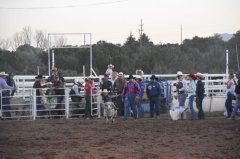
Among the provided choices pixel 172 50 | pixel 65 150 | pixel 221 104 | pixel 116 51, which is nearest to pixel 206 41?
pixel 172 50

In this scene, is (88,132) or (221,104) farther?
(221,104)

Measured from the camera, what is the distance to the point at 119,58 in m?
47.6

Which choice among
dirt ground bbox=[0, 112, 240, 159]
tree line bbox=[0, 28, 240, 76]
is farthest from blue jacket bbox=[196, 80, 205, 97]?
tree line bbox=[0, 28, 240, 76]

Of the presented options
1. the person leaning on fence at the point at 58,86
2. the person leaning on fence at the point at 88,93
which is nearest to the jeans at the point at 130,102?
the person leaning on fence at the point at 88,93

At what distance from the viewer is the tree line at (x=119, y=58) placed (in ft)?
151

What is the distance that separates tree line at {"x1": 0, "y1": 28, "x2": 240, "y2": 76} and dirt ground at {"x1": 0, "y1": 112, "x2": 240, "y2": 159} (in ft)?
81.4

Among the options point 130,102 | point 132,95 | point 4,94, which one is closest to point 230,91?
point 132,95

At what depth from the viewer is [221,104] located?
2486cm

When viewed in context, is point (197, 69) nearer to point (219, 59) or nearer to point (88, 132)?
point (219, 59)

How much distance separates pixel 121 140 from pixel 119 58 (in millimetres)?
34336

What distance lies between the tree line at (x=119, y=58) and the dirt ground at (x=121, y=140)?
81.4 ft

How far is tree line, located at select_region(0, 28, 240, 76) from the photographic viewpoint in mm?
46062

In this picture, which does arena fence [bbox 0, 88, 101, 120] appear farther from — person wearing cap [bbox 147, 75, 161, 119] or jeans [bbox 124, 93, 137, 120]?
person wearing cap [bbox 147, 75, 161, 119]

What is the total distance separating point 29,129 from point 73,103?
17.6 ft
